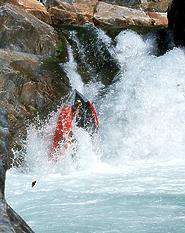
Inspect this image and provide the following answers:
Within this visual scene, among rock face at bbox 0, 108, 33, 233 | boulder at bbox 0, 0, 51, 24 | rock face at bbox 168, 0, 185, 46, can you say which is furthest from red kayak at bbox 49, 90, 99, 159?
boulder at bbox 0, 0, 51, 24

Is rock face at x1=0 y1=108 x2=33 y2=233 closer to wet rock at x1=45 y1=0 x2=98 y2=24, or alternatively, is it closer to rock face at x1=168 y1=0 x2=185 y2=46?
rock face at x1=168 y1=0 x2=185 y2=46

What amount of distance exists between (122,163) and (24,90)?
3301mm

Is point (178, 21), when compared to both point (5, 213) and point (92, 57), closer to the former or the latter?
point (92, 57)

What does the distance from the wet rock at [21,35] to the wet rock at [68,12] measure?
6.98 metres

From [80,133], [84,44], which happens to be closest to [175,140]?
[80,133]

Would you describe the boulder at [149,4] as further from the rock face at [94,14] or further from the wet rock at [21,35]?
the wet rock at [21,35]

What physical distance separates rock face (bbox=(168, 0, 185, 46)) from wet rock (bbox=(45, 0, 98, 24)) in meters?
7.23

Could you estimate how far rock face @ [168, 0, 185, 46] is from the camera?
48.9 feet

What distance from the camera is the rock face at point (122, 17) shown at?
22.8 m

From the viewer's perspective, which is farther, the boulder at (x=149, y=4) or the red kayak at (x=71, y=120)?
the boulder at (x=149, y=4)

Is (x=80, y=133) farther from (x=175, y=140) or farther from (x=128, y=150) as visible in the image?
(x=175, y=140)

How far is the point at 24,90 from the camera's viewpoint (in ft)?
38.9

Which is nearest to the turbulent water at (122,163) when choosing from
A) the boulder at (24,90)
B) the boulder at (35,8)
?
the boulder at (24,90)

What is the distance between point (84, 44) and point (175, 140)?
21.0 feet
